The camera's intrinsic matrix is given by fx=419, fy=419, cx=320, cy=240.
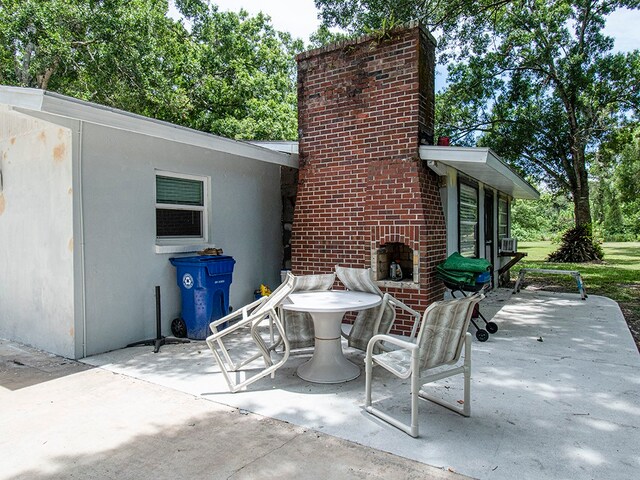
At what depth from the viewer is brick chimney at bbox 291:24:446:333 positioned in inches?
228

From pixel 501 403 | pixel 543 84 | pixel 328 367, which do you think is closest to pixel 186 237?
pixel 328 367

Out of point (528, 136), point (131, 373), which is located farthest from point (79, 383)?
point (528, 136)

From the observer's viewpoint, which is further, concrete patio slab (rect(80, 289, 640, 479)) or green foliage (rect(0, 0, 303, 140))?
green foliage (rect(0, 0, 303, 140))

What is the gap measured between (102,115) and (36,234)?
212cm

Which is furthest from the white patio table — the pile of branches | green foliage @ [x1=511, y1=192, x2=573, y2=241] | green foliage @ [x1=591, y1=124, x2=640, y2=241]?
green foliage @ [x1=511, y1=192, x2=573, y2=241]

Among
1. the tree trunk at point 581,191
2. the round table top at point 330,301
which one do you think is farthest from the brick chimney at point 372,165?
the tree trunk at point 581,191

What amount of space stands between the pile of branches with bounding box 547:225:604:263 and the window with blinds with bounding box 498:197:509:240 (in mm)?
6992

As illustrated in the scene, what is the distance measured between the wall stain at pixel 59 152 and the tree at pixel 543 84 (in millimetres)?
14016

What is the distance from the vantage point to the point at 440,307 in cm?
306

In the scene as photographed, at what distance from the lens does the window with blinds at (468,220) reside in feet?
25.1

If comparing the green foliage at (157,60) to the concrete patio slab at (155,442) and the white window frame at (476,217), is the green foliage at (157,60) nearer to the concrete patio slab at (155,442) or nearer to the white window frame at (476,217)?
the white window frame at (476,217)

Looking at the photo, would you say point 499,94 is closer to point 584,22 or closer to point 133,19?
point 584,22

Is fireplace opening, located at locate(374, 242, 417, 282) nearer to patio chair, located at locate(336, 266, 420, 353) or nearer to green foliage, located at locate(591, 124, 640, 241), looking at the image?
patio chair, located at locate(336, 266, 420, 353)

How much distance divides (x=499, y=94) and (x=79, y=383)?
18964 millimetres
